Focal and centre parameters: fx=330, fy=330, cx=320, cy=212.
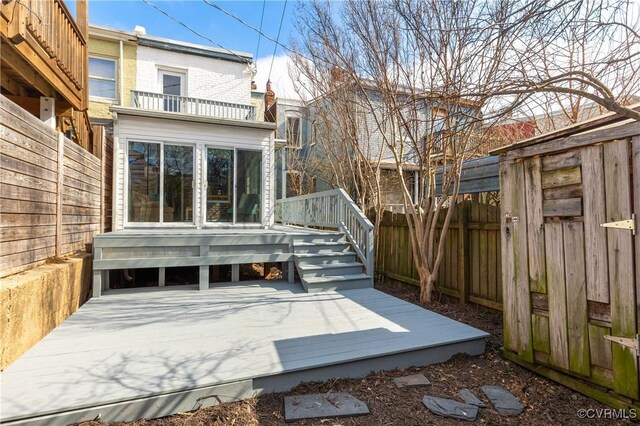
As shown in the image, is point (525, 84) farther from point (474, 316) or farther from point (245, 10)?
point (245, 10)

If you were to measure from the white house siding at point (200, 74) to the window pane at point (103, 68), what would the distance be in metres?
0.72

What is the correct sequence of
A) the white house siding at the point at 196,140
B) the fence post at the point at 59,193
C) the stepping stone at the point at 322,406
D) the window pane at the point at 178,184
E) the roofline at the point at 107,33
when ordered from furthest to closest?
1. the roofline at the point at 107,33
2. the window pane at the point at 178,184
3. the white house siding at the point at 196,140
4. the fence post at the point at 59,193
5. the stepping stone at the point at 322,406

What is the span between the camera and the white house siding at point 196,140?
6.89m

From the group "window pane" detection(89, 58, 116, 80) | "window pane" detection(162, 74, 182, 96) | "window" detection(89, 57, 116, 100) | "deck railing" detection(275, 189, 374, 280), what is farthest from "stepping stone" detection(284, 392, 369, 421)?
"window pane" detection(89, 58, 116, 80)

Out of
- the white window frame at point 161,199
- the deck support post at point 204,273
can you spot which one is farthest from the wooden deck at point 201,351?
the white window frame at point 161,199

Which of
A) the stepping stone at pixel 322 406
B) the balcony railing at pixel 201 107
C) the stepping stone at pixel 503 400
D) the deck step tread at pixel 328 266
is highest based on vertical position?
the balcony railing at pixel 201 107

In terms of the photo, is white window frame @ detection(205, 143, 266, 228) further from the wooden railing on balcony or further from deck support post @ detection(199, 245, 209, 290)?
the wooden railing on balcony

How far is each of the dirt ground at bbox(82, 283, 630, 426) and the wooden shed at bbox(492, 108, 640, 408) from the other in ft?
0.49

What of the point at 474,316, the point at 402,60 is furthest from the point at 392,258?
the point at 402,60

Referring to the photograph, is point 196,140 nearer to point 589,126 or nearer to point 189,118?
point 189,118

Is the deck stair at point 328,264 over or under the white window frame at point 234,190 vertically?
under

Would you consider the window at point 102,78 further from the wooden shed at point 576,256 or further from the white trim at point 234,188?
the wooden shed at point 576,256

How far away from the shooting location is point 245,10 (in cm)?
614

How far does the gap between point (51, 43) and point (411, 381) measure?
5556mm
